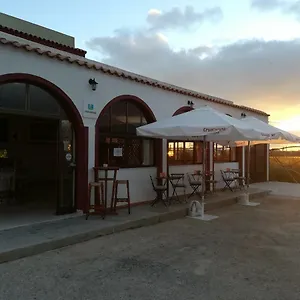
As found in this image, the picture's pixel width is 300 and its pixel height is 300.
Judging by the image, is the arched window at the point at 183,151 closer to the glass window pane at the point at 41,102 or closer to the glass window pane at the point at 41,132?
the glass window pane at the point at 41,102

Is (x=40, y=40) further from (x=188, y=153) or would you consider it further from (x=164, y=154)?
(x=188, y=153)

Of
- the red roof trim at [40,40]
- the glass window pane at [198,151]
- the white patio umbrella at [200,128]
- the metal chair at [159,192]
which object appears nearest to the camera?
the white patio umbrella at [200,128]

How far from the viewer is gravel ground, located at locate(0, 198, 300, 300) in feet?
12.8

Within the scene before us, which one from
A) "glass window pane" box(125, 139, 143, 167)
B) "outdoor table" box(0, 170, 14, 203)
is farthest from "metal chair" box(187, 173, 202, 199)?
"outdoor table" box(0, 170, 14, 203)

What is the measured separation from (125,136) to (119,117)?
0.51m

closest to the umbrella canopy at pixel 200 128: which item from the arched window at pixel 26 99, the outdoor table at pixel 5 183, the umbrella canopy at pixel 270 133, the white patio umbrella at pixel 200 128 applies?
the white patio umbrella at pixel 200 128

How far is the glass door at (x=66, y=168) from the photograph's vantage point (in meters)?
7.48

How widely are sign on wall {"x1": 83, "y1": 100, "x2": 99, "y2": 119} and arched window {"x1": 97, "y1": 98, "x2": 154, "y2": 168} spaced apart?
27 cm

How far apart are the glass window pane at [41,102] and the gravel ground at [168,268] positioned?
2.82 m

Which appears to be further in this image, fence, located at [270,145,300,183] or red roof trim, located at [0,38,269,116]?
fence, located at [270,145,300,183]

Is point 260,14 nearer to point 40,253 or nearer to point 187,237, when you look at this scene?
point 187,237

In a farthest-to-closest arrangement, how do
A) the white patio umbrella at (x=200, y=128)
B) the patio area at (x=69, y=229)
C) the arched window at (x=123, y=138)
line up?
1. the arched window at (x=123, y=138)
2. the white patio umbrella at (x=200, y=128)
3. the patio area at (x=69, y=229)

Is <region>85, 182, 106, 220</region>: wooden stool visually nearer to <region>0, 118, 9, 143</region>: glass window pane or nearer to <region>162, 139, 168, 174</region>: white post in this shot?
<region>162, 139, 168, 174</region>: white post

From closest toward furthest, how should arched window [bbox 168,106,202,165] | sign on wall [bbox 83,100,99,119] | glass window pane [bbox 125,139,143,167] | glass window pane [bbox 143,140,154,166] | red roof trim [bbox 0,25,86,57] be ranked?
sign on wall [bbox 83,100,99,119], glass window pane [bbox 125,139,143,167], glass window pane [bbox 143,140,154,166], red roof trim [bbox 0,25,86,57], arched window [bbox 168,106,202,165]
